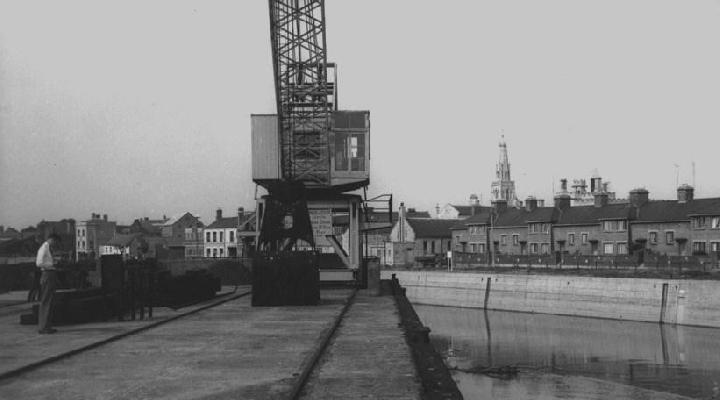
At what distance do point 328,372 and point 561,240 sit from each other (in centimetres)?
7608

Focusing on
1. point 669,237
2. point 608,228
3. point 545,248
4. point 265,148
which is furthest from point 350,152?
point 545,248

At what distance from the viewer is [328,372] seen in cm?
1142

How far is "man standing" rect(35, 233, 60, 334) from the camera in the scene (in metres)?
15.5

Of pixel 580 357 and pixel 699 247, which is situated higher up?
pixel 699 247

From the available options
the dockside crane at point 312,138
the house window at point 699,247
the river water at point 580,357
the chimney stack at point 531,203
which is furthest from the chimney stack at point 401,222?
the dockside crane at point 312,138

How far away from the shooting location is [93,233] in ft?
482

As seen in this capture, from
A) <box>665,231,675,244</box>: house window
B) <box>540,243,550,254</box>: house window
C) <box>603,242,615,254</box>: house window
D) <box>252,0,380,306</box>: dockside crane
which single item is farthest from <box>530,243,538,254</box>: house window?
<box>252,0,380,306</box>: dockside crane

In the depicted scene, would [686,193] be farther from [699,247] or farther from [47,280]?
[47,280]

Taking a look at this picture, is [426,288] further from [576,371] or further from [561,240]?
[576,371]

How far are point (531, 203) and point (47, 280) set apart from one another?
3207 inches

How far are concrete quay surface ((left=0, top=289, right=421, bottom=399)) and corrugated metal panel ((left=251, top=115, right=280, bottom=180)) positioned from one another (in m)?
19.4

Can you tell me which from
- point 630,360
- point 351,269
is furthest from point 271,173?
point 630,360

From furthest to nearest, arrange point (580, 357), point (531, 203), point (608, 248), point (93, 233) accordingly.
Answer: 1. point (93, 233)
2. point (531, 203)
3. point (608, 248)
4. point (580, 357)

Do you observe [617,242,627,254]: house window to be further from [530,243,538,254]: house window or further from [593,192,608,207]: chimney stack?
[530,243,538,254]: house window
